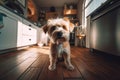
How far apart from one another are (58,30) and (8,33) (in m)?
1.39

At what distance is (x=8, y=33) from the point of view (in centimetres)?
221

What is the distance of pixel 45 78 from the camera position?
2.95ft

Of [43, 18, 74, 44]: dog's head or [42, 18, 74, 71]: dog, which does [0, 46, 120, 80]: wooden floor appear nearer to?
[42, 18, 74, 71]: dog

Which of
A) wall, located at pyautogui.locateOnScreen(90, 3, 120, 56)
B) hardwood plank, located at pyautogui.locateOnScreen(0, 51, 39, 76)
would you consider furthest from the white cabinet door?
wall, located at pyautogui.locateOnScreen(90, 3, 120, 56)

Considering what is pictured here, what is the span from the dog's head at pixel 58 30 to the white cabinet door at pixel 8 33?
1.06 metres

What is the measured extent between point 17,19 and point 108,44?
1969 mm

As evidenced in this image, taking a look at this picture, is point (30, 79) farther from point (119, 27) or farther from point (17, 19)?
point (17, 19)

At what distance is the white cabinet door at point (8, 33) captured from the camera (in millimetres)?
2014

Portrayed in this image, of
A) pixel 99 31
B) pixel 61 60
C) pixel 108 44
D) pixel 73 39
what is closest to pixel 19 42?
pixel 61 60

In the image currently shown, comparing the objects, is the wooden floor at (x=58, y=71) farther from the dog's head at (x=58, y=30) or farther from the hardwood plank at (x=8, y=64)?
the dog's head at (x=58, y=30)

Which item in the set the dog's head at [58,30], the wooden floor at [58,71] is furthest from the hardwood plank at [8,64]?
the dog's head at [58,30]

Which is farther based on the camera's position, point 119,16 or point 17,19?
point 17,19

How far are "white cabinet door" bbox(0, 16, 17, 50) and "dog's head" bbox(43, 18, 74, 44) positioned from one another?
41.6 inches

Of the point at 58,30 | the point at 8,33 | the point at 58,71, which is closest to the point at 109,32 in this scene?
the point at 58,30
